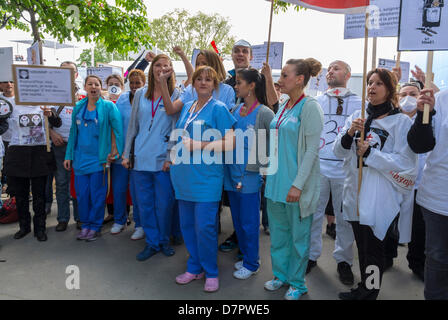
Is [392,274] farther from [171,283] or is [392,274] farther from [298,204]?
[171,283]

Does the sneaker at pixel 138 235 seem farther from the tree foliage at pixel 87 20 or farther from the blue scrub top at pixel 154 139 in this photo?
the tree foliage at pixel 87 20

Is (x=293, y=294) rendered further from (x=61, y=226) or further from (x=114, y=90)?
(x=114, y=90)

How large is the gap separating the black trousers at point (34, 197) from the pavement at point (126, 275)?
22cm

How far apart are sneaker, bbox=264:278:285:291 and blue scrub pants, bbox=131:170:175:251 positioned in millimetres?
1276

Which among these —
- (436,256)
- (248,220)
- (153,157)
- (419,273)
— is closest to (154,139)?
(153,157)

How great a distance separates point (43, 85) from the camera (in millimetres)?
4027

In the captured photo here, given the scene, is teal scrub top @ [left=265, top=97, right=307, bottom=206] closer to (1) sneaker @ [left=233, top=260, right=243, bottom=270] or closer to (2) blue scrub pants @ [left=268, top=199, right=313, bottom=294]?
(2) blue scrub pants @ [left=268, top=199, right=313, bottom=294]

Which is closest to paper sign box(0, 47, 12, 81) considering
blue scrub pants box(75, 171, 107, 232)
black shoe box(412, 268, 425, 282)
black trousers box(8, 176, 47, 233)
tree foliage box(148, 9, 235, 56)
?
black trousers box(8, 176, 47, 233)

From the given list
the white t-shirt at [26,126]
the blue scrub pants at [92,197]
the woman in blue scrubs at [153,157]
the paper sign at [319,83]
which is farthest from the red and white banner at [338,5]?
the paper sign at [319,83]

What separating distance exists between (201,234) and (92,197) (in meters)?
1.92

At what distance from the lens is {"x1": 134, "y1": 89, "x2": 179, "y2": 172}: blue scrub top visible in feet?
11.8

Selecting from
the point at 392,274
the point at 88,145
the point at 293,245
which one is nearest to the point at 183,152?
the point at 293,245

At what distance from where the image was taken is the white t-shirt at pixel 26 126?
4133 millimetres
